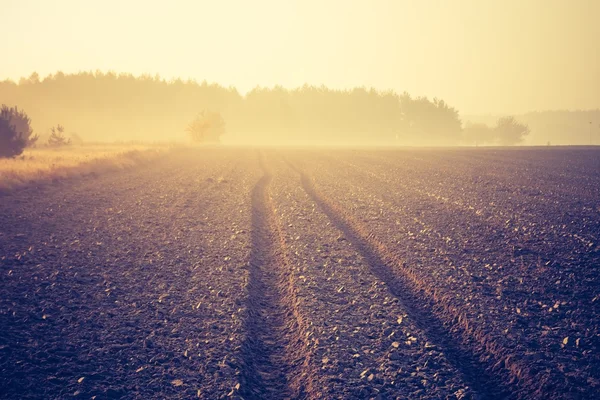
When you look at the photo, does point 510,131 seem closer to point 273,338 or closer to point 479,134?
point 479,134

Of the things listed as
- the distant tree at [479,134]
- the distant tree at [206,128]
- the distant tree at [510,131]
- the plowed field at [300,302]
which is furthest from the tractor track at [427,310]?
the distant tree at [479,134]

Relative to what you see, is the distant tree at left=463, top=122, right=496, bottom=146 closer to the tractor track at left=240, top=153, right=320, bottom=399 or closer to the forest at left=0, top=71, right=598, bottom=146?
the forest at left=0, top=71, right=598, bottom=146

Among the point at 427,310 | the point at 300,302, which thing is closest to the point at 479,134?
the point at 427,310

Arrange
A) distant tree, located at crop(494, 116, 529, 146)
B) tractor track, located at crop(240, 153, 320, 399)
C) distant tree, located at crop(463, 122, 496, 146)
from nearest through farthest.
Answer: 1. tractor track, located at crop(240, 153, 320, 399)
2. distant tree, located at crop(494, 116, 529, 146)
3. distant tree, located at crop(463, 122, 496, 146)

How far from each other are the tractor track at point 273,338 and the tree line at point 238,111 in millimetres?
107010

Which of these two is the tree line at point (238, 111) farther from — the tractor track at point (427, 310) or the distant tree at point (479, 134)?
the tractor track at point (427, 310)

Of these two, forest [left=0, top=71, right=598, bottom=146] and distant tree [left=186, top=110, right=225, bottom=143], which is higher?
forest [left=0, top=71, right=598, bottom=146]

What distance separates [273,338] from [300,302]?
1.06 meters

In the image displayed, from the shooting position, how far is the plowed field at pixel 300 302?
14.0 ft

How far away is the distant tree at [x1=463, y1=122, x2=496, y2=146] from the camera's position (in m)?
121

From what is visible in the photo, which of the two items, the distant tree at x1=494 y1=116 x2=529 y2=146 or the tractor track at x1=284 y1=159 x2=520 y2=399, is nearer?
the tractor track at x1=284 y1=159 x2=520 y2=399

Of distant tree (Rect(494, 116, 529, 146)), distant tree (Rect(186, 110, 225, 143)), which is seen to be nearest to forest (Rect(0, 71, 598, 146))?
distant tree (Rect(494, 116, 529, 146))

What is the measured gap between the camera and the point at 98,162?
23.8m

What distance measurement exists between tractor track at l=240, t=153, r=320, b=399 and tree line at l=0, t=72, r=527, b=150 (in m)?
107
